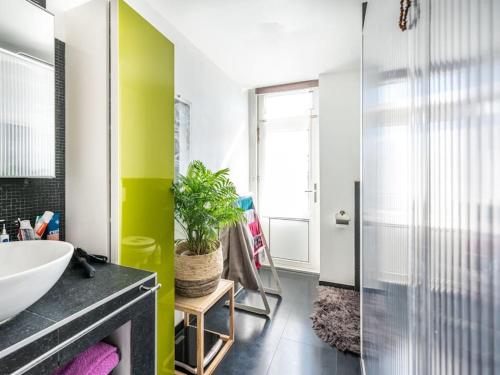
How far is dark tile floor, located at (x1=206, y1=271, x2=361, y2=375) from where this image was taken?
1.64m

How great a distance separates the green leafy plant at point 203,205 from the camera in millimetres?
1503

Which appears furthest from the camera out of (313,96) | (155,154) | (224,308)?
(313,96)

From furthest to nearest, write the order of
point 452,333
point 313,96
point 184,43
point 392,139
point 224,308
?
point 313,96 → point 224,308 → point 184,43 → point 392,139 → point 452,333

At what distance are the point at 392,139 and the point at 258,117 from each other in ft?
9.06

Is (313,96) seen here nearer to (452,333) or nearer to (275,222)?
(275,222)

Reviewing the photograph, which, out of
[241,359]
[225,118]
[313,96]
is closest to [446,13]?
[241,359]

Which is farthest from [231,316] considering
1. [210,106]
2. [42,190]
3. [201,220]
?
[210,106]

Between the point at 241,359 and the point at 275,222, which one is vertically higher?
the point at 275,222

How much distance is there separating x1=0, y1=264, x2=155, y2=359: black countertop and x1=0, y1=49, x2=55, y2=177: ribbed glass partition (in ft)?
1.65

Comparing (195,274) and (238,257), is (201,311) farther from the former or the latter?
(238,257)

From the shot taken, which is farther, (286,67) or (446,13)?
(286,67)

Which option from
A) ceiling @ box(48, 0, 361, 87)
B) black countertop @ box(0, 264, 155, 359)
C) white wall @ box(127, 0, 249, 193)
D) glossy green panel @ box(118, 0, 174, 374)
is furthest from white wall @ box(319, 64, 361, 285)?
black countertop @ box(0, 264, 155, 359)

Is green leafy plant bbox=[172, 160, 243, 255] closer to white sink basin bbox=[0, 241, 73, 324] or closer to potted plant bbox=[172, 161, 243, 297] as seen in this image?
potted plant bbox=[172, 161, 243, 297]

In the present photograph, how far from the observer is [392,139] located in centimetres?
79
